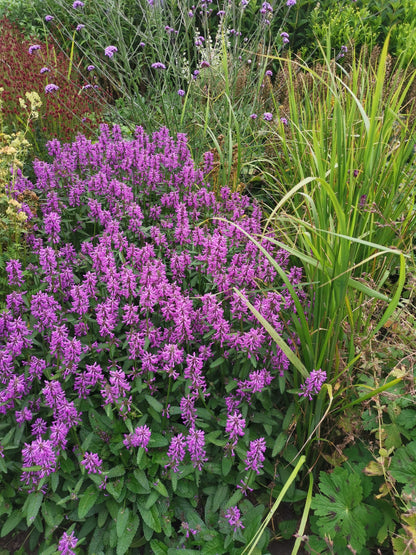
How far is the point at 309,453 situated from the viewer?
239 cm

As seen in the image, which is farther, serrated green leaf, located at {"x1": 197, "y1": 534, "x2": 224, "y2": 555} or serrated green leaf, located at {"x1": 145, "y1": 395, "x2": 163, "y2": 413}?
serrated green leaf, located at {"x1": 145, "y1": 395, "x2": 163, "y2": 413}

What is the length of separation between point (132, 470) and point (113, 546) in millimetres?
318

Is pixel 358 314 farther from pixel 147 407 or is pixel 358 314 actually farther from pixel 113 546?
pixel 113 546

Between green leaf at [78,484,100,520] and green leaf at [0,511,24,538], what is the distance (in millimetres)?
291

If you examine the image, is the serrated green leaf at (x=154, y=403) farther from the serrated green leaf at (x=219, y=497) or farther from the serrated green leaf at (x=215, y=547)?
the serrated green leaf at (x=215, y=547)

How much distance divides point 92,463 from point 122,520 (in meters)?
0.28

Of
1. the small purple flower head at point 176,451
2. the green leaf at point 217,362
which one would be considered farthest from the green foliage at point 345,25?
the small purple flower head at point 176,451

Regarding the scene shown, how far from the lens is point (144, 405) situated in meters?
2.37

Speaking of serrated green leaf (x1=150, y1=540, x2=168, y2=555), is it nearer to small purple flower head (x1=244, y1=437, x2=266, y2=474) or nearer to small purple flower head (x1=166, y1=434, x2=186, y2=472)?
small purple flower head (x1=166, y1=434, x2=186, y2=472)

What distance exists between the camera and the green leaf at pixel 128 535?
6.54ft

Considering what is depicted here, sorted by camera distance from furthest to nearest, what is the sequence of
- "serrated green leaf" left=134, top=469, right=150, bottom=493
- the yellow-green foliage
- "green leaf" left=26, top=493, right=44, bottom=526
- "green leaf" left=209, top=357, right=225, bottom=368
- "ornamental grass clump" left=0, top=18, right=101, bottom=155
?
1. "ornamental grass clump" left=0, top=18, right=101, bottom=155
2. the yellow-green foliage
3. "green leaf" left=209, top=357, right=225, bottom=368
4. "serrated green leaf" left=134, top=469, right=150, bottom=493
5. "green leaf" left=26, top=493, right=44, bottom=526

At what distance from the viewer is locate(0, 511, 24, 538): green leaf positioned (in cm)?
206

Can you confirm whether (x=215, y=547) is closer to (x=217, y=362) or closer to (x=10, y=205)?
(x=217, y=362)

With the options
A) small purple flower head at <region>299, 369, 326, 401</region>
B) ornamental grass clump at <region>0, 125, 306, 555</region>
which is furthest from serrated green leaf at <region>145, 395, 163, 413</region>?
small purple flower head at <region>299, 369, 326, 401</region>
